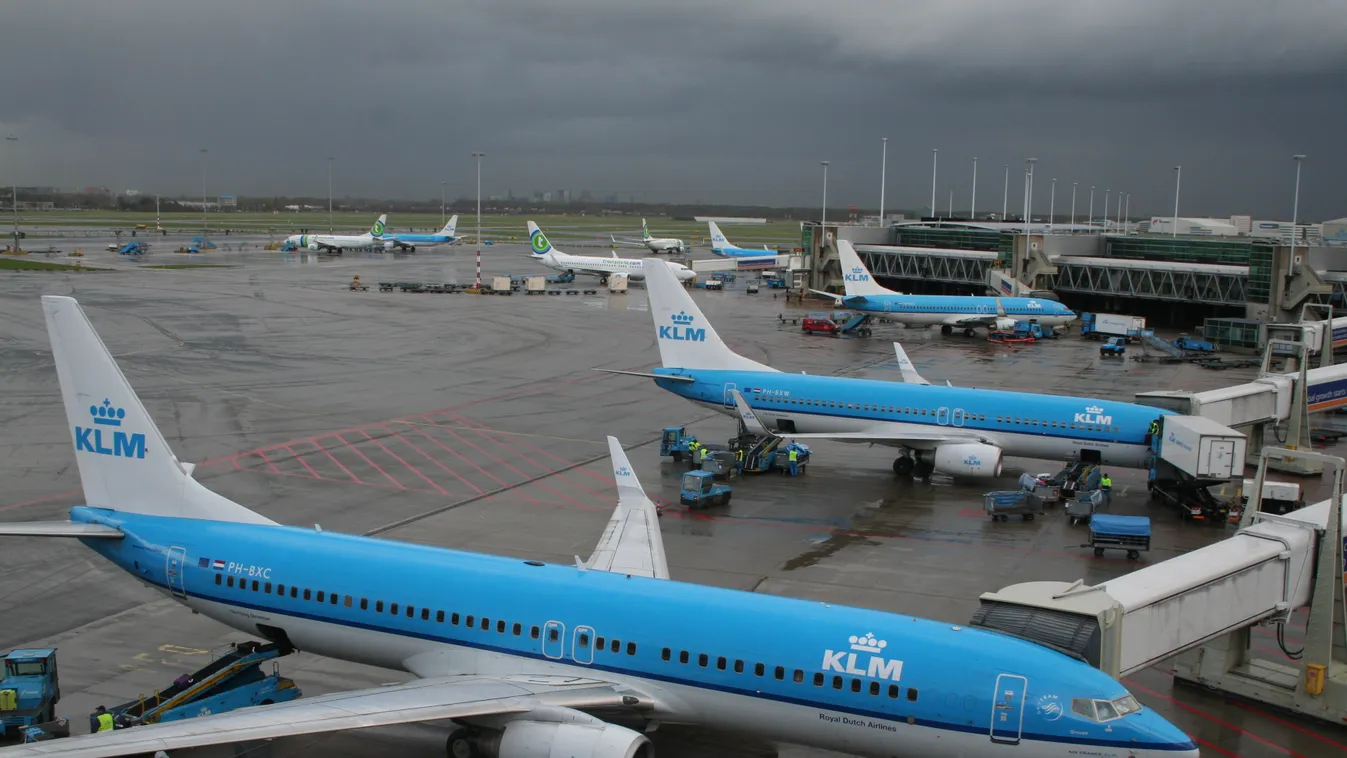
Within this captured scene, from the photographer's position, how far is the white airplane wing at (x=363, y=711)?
15875 mm

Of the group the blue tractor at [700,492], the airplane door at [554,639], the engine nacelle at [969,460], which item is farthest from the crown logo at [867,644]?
the engine nacelle at [969,460]

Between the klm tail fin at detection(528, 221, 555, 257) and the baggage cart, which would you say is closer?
the baggage cart

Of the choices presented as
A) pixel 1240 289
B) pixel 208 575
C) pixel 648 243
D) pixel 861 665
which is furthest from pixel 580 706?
pixel 648 243

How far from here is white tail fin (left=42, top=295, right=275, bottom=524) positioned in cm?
2386

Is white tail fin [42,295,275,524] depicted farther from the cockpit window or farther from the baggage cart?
the baggage cart

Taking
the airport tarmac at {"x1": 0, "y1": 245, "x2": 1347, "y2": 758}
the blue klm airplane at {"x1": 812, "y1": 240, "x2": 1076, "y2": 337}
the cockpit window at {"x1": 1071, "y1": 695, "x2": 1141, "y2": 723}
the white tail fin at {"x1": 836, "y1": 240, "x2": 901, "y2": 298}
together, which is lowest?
the airport tarmac at {"x1": 0, "y1": 245, "x2": 1347, "y2": 758}

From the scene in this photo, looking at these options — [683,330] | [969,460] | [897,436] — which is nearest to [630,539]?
[897,436]

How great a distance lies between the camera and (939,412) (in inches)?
1790

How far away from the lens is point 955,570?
109 feet

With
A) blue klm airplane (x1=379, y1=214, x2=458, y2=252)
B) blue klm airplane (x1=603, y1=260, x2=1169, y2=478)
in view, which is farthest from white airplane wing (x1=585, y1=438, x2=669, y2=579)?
blue klm airplane (x1=379, y1=214, x2=458, y2=252)

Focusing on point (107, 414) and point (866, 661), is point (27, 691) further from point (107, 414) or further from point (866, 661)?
point (866, 661)

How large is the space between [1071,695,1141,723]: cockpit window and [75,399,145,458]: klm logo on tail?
19192mm

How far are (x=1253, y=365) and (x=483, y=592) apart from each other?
2909 inches

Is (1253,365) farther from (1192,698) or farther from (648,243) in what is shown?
(648,243)
